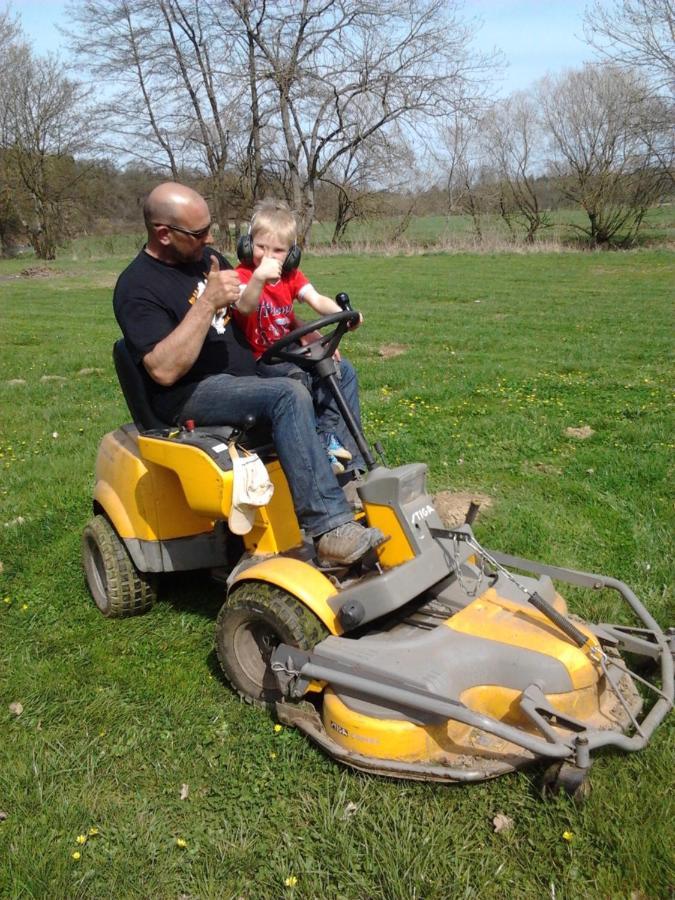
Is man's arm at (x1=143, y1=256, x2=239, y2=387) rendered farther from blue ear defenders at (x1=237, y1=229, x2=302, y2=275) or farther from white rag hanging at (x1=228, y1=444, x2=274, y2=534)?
blue ear defenders at (x1=237, y1=229, x2=302, y2=275)

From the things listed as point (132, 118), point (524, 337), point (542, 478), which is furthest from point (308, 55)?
point (542, 478)

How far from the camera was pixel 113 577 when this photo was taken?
3.65 metres

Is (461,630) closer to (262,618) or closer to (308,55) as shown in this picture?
(262,618)

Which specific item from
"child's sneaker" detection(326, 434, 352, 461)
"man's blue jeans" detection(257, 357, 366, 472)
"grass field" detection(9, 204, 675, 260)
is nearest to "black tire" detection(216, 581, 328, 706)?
"child's sneaker" detection(326, 434, 352, 461)

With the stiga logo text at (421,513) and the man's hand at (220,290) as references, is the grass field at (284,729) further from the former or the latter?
the man's hand at (220,290)

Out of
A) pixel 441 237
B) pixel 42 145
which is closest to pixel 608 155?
pixel 441 237

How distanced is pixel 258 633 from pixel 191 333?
4.08 ft

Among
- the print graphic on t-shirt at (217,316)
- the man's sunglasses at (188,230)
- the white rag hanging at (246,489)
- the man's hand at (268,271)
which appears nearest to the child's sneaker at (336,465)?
the white rag hanging at (246,489)

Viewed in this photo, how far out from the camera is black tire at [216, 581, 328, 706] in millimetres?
2832

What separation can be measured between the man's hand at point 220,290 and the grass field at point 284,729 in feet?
5.29

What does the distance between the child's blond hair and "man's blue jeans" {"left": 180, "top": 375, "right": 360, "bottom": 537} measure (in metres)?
0.80

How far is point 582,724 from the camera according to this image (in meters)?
2.34

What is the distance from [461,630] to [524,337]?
28.3ft

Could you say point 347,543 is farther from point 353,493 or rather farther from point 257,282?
point 257,282
